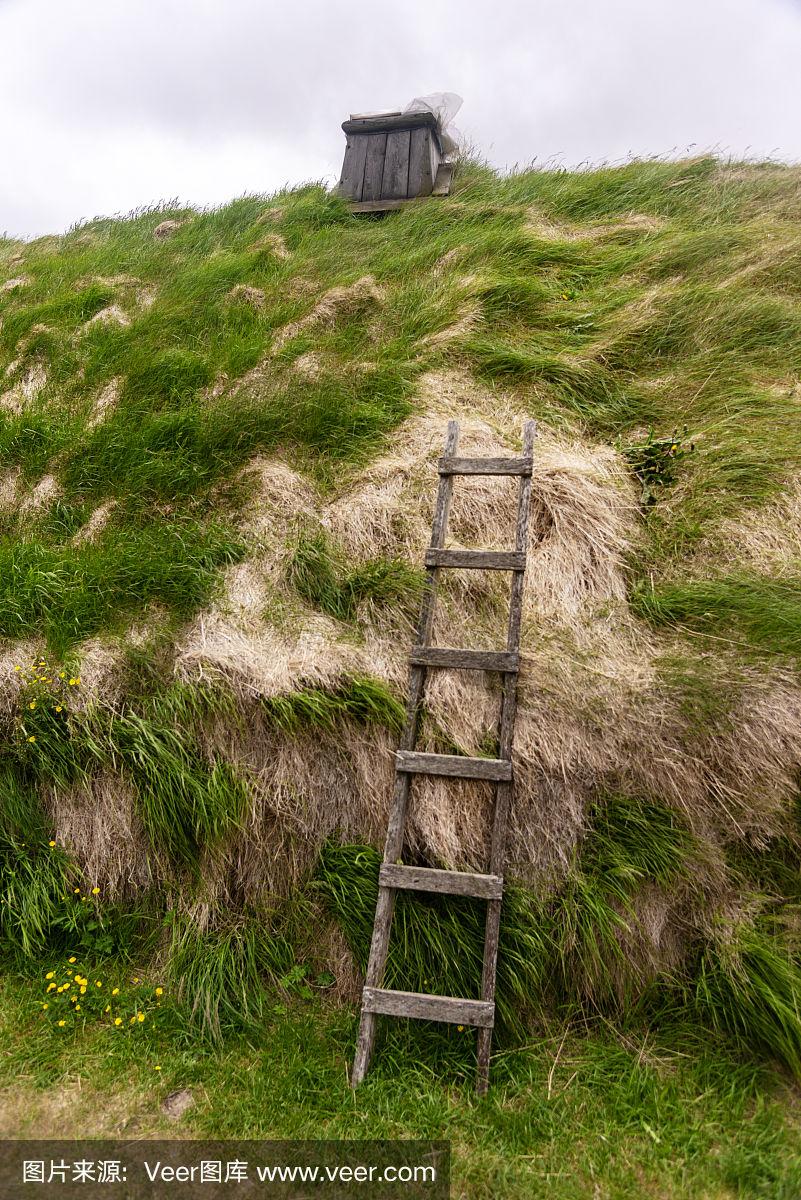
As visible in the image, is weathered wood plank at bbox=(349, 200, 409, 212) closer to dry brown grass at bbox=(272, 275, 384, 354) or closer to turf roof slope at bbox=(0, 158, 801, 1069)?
turf roof slope at bbox=(0, 158, 801, 1069)

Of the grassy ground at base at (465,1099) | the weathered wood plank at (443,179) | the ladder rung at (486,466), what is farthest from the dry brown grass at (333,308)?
the grassy ground at base at (465,1099)

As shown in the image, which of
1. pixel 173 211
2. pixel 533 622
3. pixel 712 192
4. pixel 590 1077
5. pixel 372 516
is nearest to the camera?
pixel 590 1077

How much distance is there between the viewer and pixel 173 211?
12750 mm

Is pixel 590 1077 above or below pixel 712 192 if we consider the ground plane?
below

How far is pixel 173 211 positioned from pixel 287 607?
11137 millimetres

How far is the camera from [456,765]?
403cm

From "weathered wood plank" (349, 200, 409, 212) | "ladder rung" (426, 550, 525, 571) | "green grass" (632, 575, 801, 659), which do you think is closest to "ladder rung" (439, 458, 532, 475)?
"ladder rung" (426, 550, 525, 571)

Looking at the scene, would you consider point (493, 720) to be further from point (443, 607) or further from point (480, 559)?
point (480, 559)

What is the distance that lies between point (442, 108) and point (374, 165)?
4.62 feet

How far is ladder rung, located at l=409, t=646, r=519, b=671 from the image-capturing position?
4309 millimetres

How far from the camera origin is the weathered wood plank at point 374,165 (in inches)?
434

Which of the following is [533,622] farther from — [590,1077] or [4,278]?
[4,278]

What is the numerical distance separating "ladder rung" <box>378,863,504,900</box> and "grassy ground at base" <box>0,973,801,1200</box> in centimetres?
78

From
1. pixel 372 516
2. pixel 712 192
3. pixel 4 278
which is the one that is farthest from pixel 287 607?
pixel 4 278
